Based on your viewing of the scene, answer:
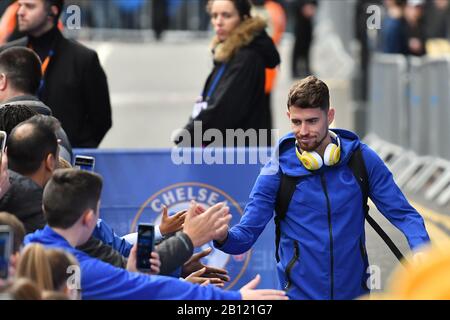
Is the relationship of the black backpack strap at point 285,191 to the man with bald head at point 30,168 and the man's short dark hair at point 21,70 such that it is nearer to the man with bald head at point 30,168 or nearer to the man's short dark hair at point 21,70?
the man with bald head at point 30,168

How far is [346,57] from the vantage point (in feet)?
88.5

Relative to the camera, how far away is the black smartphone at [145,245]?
16.7 ft

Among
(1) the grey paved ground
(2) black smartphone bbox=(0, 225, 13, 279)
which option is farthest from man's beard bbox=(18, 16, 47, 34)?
(2) black smartphone bbox=(0, 225, 13, 279)

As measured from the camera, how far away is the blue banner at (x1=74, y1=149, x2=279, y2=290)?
855 centimetres

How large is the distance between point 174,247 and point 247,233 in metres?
0.72

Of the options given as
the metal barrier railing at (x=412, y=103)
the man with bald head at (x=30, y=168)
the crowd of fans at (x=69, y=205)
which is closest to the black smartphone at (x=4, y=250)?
the crowd of fans at (x=69, y=205)

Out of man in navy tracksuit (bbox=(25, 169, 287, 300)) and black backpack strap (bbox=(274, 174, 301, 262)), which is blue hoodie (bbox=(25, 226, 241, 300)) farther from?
black backpack strap (bbox=(274, 174, 301, 262))

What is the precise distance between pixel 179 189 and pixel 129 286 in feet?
12.3

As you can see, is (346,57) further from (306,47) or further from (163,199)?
(163,199)

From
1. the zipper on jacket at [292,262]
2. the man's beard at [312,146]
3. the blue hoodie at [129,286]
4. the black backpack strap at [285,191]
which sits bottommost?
the zipper on jacket at [292,262]

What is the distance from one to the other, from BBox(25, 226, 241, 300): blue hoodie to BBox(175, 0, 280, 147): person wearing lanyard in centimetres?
411

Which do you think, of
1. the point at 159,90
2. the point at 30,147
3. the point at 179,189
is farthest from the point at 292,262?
the point at 159,90

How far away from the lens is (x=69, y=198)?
5.04m

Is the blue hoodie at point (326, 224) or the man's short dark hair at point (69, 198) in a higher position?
the man's short dark hair at point (69, 198)
